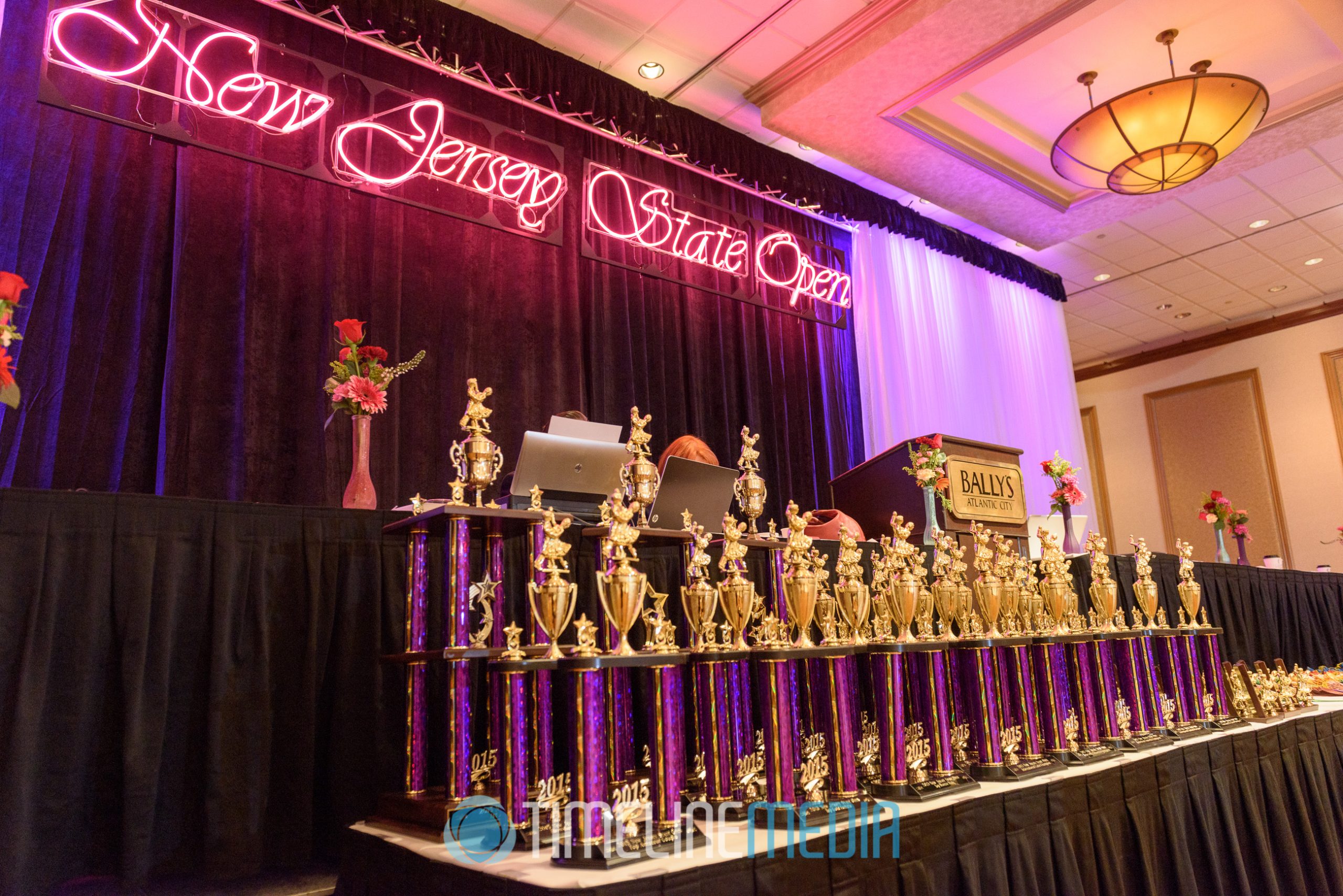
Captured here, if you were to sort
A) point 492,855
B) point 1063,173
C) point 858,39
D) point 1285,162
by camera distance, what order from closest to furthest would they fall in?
point 492,855 < point 858,39 < point 1063,173 < point 1285,162

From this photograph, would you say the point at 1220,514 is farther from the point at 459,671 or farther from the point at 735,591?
the point at 459,671

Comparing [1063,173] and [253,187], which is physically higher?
[1063,173]

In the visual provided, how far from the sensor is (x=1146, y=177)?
499 cm

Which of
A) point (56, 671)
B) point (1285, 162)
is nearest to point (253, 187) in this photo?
point (56, 671)

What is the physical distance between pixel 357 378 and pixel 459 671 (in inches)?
51.4

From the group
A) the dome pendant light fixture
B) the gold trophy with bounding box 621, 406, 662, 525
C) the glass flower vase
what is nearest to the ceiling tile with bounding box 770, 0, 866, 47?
the dome pendant light fixture

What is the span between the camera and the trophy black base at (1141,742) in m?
2.48

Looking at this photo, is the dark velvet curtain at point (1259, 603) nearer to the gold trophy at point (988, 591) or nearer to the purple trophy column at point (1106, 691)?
the purple trophy column at point (1106, 691)

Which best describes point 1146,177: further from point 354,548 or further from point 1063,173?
point 354,548

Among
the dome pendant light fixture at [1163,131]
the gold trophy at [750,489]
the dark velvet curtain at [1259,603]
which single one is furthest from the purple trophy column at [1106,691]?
the dome pendant light fixture at [1163,131]

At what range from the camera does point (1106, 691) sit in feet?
8.41

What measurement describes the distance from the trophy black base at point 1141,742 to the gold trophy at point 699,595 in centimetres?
139

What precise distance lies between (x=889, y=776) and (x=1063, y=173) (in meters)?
4.51

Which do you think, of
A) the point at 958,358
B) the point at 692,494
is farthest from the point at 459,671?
the point at 958,358
